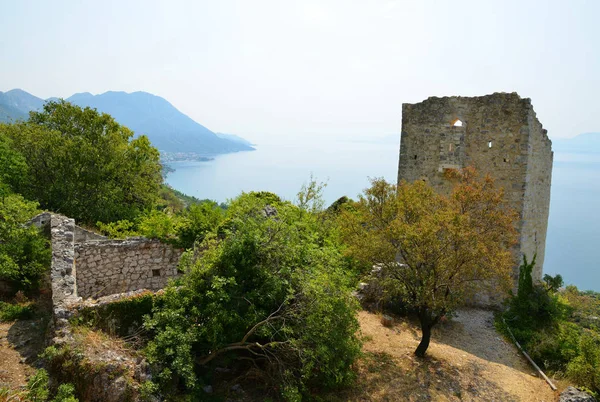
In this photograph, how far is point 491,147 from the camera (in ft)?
44.9

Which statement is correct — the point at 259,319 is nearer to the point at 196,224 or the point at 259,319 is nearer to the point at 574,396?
the point at 196,224

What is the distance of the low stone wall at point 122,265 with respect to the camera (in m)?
10.5

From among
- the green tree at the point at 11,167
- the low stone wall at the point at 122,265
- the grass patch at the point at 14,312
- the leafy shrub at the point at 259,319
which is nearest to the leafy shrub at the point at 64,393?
the leafy shrub at the point at 259,319

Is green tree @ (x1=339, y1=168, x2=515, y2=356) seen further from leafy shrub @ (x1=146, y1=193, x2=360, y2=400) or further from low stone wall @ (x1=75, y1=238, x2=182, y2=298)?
low stone wall @ (x1=75, y1=238, x2=182, y2=298)

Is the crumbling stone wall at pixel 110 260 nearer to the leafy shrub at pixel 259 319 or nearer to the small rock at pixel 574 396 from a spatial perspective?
the leafy shrub at pixel 259 319

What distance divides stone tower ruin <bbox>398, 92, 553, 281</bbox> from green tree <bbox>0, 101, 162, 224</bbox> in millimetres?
13031

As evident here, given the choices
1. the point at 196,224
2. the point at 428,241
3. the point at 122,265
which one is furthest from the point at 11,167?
the point at 428,241

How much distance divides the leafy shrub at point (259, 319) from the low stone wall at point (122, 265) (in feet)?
12.2

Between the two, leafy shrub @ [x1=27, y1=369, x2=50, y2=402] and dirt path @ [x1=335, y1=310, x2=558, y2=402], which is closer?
leafy shrub @ [x1=27, y1=369, x2=50, y2=402]

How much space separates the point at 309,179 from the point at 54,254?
10046mm

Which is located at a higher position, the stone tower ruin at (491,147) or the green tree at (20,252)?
the stone tower ruin at (491,147)

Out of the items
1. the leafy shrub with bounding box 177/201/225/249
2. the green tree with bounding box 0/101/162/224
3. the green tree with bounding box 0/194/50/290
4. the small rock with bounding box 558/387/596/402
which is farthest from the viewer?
the green tree with bounding box 0/101/162/224

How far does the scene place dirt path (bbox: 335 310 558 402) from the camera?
25.7 feet

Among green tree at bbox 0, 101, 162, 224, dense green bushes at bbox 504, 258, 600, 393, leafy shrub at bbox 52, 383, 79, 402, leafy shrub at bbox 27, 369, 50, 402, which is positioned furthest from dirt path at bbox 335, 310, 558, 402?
green tree at bbox 0, 101, 162, 224
